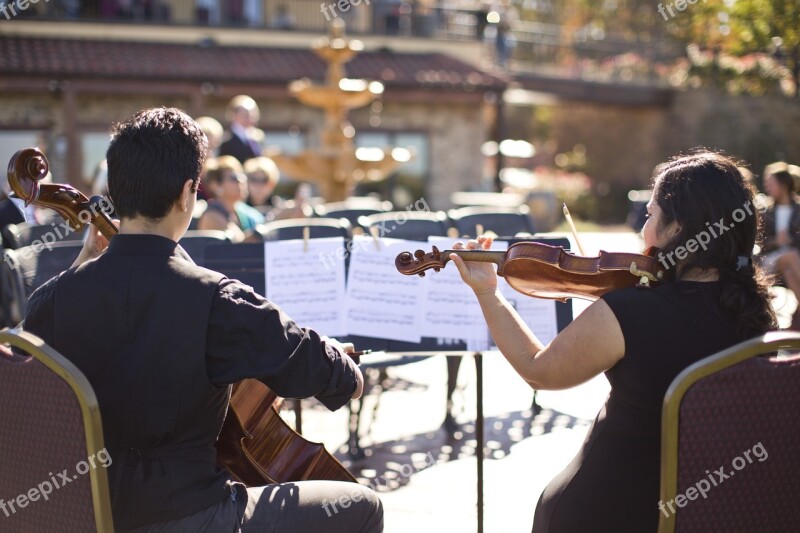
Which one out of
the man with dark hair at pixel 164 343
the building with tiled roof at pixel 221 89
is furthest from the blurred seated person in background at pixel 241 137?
the building with tiled roof at pixel 221 89

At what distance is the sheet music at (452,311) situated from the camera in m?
3.32

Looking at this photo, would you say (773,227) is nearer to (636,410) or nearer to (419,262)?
(419,262)

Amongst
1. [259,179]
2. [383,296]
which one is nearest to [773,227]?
[259,179]

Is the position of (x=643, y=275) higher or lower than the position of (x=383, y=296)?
higher

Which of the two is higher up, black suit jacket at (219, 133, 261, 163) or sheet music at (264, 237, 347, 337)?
black suit jacket at (219, 133, 261, 163)

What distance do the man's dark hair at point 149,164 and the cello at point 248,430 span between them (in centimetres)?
33

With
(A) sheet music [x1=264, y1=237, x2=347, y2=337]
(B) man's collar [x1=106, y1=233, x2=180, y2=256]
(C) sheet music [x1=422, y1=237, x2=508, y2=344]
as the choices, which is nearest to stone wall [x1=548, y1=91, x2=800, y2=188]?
(C) sheet music [x1=422, y1=237, x2=508, y2=344]

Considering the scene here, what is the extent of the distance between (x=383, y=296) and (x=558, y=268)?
1101 mm

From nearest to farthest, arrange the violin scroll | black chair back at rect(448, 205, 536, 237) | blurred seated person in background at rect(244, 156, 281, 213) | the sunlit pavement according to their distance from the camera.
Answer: the violin scroll, the sunlit pavement, black chair back at rect(448, 205, 536, 237), blurred seated person in background at rect(244, 156, 281, 213)

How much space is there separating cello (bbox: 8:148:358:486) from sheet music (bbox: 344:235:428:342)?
3.22 ft

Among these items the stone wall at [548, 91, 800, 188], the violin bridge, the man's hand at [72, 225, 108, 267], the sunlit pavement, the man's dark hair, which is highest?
the man's dark hair

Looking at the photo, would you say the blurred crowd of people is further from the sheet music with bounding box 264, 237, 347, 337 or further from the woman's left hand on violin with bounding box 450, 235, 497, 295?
the woman's left hand on violin with bounding box 450, 235, 497, 295

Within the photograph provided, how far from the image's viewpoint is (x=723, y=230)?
7.09 feet

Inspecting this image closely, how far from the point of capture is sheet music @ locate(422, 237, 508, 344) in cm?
332
